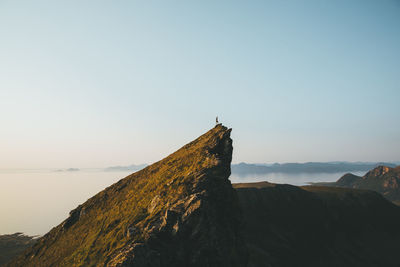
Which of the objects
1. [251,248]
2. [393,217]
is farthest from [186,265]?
[393,217]

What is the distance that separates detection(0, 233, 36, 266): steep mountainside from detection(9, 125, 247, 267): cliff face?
8272 centimetres

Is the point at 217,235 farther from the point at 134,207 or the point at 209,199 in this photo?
the point at 134,207

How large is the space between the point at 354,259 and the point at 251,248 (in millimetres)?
45024

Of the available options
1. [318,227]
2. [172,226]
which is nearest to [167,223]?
[172,226]

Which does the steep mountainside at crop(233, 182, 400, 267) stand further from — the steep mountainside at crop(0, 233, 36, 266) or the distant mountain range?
the steep mountainside at crop(0, 233, 36, 266)

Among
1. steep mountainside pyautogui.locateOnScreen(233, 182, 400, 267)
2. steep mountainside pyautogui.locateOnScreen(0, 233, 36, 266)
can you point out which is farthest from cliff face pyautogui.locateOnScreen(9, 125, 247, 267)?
steep mountainside pyautogui.locateOnScreen(0, 233, 36, 266)

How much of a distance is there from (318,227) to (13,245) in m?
139

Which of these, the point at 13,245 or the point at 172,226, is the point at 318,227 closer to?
the point at 172,226

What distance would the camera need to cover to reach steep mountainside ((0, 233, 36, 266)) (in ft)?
304

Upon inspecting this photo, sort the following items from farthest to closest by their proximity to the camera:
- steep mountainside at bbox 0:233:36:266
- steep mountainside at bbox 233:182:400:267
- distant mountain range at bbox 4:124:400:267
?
steep mountainside at bbox 0:233:36:266
steep mountainside at bbox 233:182:400:267
distant mountain range at bbox 4:124:400:267

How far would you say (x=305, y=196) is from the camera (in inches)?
4461

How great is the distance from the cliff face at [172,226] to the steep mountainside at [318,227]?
39076 millimetres

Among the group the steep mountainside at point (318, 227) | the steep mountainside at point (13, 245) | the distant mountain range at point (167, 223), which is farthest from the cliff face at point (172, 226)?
the steep mountainside at point (13, 245)

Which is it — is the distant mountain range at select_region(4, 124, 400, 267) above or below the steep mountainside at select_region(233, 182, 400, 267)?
above
